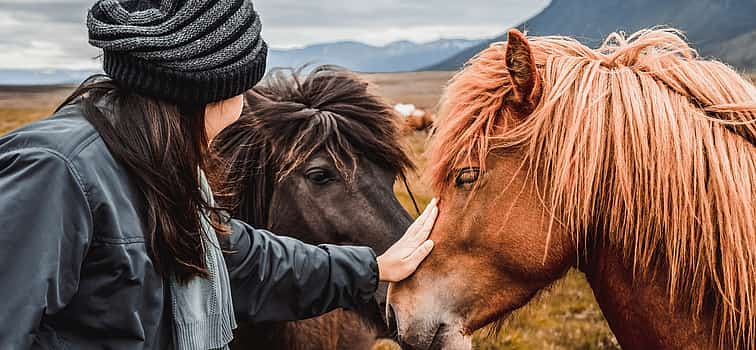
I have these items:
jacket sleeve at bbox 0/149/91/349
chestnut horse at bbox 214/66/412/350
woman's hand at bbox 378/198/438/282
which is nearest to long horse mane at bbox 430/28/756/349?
woman's hand at bbox 378/198/438/282

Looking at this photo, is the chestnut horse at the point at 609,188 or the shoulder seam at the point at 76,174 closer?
the shoulder seam at the point at 76,174

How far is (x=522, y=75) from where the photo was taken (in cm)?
200

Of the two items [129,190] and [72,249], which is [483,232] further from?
[72,249]

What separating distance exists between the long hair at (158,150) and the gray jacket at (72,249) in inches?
1.4

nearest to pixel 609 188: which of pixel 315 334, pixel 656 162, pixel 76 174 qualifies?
pixel 656 162

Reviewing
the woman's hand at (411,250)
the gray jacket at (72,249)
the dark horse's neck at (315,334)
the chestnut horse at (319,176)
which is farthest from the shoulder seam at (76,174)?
the dark horse's neck at (315,334)

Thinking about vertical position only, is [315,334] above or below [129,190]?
below

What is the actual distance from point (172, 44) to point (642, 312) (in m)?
1.63

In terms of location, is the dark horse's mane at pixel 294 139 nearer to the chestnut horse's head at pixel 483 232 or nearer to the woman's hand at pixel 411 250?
the woman's hand at pixel 411 250

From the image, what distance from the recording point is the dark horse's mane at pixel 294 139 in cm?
317

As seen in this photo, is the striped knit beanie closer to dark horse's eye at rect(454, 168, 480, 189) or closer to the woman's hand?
dark horse's eye at rect(454, 168, 480, 189)

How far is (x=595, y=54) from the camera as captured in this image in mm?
2139

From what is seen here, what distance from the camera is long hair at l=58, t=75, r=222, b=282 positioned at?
5.58ft

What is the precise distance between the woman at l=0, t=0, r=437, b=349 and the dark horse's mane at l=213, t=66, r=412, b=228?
46.0 inches
